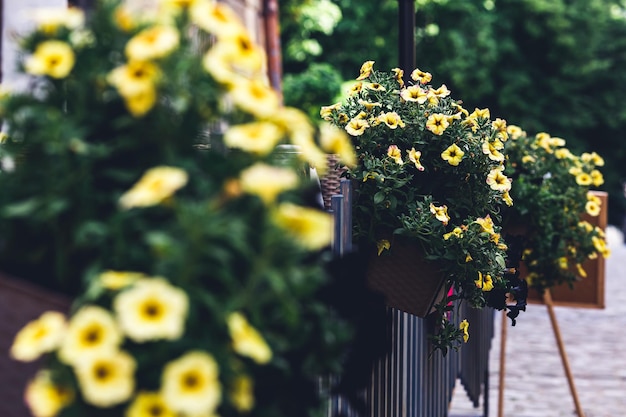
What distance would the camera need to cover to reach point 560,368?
8789 mm

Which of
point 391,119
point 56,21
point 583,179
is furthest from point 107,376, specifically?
point 583,179

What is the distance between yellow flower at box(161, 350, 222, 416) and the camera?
117cm

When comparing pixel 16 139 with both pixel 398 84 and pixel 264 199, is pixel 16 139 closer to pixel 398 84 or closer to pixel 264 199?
pixel 264 199

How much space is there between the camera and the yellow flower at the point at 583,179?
545cm

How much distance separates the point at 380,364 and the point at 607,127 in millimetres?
25131

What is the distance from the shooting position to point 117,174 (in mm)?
1371

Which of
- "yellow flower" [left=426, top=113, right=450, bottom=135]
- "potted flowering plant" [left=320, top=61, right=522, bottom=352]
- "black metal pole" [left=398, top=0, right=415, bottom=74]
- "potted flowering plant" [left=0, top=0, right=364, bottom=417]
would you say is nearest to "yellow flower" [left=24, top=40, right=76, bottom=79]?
"potted flowering plant" [left=0, top=0, right=364, bottom=417]

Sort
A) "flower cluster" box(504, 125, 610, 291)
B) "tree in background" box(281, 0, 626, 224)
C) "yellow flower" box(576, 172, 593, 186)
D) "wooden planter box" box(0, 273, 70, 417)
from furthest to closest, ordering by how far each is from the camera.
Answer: "tree in background" box(281, 0, 626, 224)
"yellow flower" box(576, 172, 593, 186)
"flower cluster" box(504, 125, 610, 291)
"wooden planter box" box(0, 273, 70, 417)

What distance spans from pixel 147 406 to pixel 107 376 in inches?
2.4

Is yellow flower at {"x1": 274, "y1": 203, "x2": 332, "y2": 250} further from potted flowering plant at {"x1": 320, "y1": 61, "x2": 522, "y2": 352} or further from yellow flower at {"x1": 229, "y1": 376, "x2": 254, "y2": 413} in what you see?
potted flowering plant at {"x1": 320, "y1": 61, "x2": 522, "y2": 352}

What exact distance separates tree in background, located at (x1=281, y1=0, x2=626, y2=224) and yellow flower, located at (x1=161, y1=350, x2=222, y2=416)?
17894mm

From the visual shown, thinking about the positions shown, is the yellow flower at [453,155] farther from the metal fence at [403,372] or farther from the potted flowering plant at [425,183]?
the metal fence at [403,372]

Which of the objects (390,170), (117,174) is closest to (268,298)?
(117,174)

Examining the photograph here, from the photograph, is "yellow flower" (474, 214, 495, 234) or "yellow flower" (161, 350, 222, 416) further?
"yellow flower" (474, 214, 495, 234)
